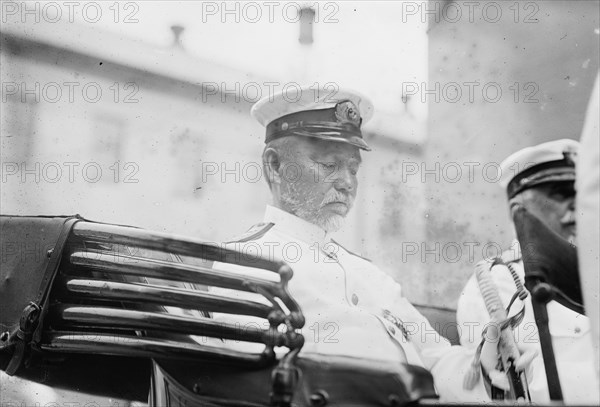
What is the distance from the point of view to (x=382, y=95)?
9.66 ft

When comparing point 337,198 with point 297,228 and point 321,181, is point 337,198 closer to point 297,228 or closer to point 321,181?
point 321,181

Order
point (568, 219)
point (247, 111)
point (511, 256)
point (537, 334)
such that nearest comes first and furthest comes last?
point (568, 219)
point (537, 334)
point (511, 256)
point (247, 111)

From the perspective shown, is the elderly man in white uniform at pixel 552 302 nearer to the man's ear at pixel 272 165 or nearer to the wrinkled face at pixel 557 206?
the wrinkled face at pixel 557 206

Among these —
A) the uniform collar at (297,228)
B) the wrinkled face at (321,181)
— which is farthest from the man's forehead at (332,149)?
the uniform collar at (297,228)

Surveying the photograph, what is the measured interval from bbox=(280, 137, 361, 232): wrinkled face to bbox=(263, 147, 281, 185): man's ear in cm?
6

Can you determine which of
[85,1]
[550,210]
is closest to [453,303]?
[550,210]

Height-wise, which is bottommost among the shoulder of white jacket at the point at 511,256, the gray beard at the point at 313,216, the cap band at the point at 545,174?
the shoulder of white jacket at the point at 511,256

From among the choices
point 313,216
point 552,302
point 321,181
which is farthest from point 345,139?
point 552,302

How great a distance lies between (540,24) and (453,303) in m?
1.32

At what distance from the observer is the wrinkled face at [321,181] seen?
2.76m

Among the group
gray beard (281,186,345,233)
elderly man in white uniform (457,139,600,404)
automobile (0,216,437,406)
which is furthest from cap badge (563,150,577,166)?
automobile (0,216,437,406)

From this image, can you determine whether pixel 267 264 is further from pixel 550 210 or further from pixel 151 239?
pixel 550 210

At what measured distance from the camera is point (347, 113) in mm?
2820

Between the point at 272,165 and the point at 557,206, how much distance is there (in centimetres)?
117
